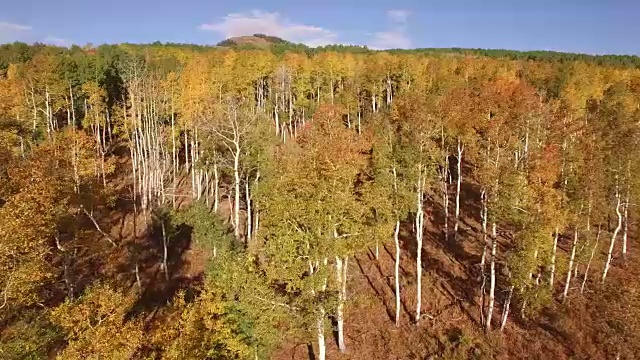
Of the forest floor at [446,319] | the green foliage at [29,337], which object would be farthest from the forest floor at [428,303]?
the green foliage at [29,337]

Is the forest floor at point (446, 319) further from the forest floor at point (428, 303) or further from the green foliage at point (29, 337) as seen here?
the green foliage at point (29, 337)

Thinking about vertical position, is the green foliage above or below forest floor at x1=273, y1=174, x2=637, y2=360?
above

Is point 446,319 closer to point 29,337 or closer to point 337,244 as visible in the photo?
point 337,244

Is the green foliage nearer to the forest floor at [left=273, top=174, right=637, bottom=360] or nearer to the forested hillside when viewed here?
the forested hillside

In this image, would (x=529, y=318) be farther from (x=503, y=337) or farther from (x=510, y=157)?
(x=510, y=157)

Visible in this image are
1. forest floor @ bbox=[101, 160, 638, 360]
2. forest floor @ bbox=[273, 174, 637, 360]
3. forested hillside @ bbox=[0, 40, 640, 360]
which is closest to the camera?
forested hillside @ bbox=[0, 40, 640, 360]

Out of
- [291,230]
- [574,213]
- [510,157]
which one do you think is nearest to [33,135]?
[291,230]

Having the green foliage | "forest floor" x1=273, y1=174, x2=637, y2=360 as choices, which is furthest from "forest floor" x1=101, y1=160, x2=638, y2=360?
the green foliage

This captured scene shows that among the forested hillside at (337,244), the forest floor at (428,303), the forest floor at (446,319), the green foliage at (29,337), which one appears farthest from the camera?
the forest floor at (428,303)
